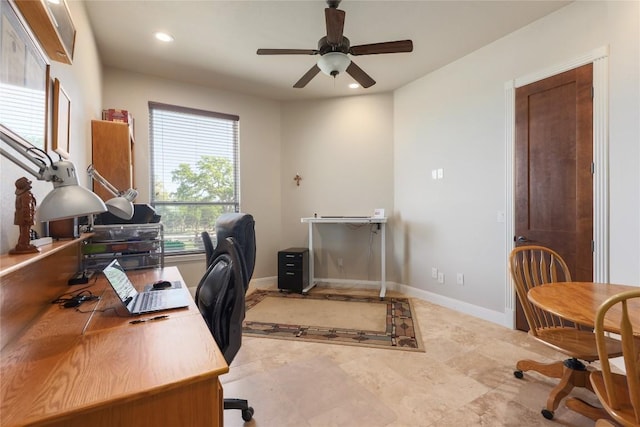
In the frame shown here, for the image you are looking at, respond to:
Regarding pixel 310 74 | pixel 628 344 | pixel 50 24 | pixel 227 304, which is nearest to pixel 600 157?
pixel 628 344

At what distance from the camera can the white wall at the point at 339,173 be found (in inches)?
167

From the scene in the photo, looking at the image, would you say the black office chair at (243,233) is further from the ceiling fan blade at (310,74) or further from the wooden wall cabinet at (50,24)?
the ceiling fan blade at (310,74)

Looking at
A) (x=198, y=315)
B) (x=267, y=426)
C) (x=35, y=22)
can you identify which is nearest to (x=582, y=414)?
(x=267, y=426)

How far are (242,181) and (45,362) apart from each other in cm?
354

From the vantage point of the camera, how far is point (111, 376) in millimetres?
777

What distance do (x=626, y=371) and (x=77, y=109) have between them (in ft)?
10.9

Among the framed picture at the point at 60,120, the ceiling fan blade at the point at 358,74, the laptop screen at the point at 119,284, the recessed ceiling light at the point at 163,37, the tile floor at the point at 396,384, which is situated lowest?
the tile floor at the point at 396,384

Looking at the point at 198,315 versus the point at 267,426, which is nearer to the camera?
the point at 198,315

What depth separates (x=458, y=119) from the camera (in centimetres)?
330

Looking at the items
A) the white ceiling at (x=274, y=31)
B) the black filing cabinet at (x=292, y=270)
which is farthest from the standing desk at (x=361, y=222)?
the white ceiling at (x=274, y=31)

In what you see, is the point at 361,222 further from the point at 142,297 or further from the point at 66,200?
the point at 66,200

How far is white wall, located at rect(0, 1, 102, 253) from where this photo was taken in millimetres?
1061

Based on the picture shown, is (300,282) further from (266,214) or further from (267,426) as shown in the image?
(267,426)

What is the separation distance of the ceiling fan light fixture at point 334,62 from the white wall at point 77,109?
5.75ft
